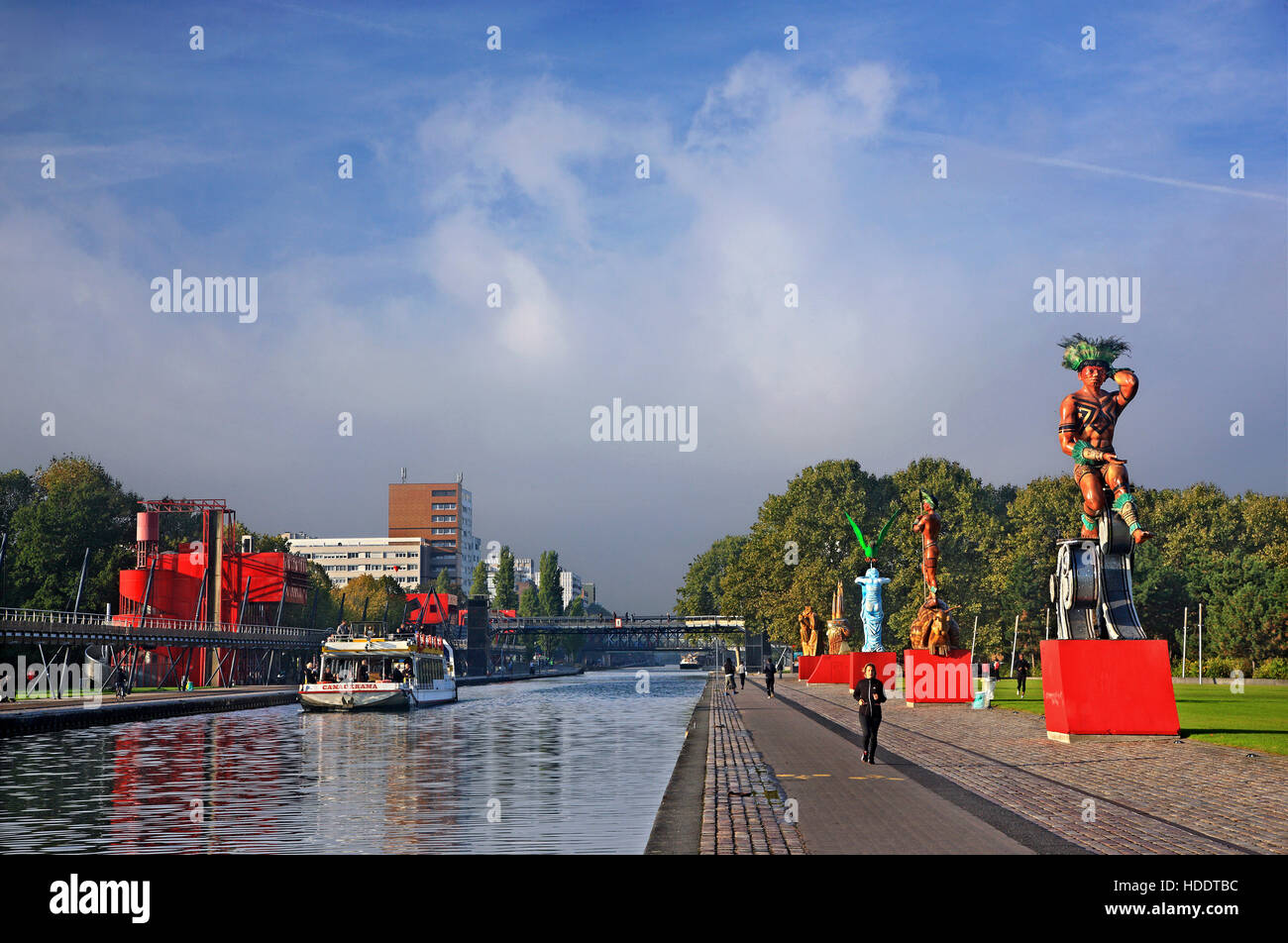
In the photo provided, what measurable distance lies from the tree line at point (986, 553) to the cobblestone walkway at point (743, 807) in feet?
205

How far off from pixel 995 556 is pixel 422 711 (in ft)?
202

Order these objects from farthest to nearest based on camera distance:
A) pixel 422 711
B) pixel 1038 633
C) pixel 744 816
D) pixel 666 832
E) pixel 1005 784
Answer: pixel 1038 633, pixel 422 711, pixel 1005 784, pixel 744 816, pixel 666 832

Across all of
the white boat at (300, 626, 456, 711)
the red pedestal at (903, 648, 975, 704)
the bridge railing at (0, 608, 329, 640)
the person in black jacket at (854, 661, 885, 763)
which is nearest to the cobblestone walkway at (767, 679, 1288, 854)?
the person in black jacket at (854, 661, 885, 763)

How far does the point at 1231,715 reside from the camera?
37.0 m

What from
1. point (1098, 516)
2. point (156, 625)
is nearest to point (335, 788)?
point (1098, 516)

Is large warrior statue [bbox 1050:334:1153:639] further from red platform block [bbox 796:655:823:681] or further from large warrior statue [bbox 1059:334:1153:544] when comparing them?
red platform block [bbox 796:655:823:681]

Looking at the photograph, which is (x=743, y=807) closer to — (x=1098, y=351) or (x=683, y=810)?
(x=683, y=810)

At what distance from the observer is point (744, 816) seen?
630 inches

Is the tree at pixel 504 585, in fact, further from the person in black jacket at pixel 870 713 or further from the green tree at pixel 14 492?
the person in black jacket at pixel 870 713

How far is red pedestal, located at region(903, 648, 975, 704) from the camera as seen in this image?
47.3 meters

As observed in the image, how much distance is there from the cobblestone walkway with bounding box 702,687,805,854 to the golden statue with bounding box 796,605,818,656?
64.4 meters

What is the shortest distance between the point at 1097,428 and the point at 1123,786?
12683 millimetres
